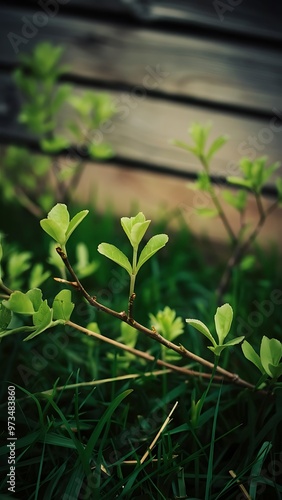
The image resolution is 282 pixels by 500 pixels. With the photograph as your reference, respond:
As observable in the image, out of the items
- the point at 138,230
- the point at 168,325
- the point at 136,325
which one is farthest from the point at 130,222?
the point at 168,325

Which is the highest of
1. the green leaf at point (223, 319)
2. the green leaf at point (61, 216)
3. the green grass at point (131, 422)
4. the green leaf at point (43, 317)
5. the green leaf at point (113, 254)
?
the green leaf at point (61, 216)

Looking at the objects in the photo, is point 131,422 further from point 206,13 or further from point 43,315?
point 206,13

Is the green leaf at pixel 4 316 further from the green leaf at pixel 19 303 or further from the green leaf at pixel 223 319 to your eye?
the green leaf at pixel 223 319

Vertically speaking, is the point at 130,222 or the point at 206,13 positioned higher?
the point at 206,13

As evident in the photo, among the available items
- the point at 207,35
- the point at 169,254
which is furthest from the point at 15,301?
the point at 207,35

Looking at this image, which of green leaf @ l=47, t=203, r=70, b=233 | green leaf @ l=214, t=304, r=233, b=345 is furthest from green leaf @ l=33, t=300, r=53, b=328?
green leaf @ l=214, t=304, r=233, b=345

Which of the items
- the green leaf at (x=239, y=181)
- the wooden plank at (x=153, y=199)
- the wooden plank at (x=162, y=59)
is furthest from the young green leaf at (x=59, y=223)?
the wooden plank at (x=162, y=59)
